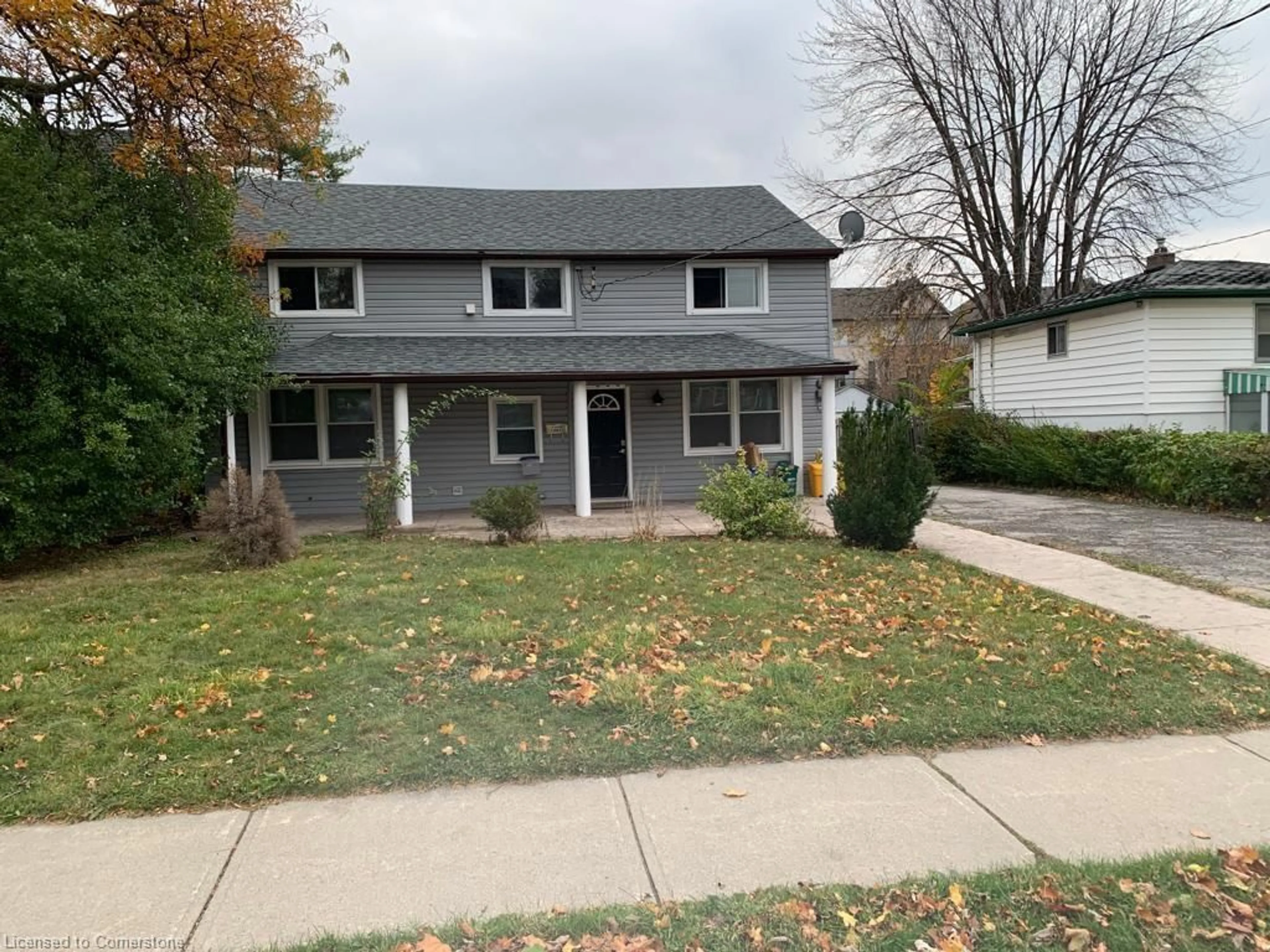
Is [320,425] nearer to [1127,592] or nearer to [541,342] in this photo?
[541,342]

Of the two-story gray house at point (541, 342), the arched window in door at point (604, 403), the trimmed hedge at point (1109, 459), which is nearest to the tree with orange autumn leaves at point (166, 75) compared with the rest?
the two-story gray house at point (541, 342)

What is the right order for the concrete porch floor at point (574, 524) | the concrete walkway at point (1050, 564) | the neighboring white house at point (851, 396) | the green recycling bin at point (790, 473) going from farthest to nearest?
the neighboring white house at point (851, 396), the green recycling bin at point (790, 473), the concrete porch floor at point (574, 524), the concrete walkway at point (1050, 564)

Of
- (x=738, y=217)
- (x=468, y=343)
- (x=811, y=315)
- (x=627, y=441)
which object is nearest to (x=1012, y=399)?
(x=811, y=315)

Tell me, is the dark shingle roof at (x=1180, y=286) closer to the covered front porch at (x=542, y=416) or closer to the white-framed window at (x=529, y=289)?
the covered front porch at (x=542, y=416)

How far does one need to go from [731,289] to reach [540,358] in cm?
447

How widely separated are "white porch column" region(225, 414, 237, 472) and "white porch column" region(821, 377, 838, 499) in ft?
32.1

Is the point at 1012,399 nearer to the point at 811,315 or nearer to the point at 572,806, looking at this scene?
the point at 811,315

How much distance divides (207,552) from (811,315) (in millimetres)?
11507

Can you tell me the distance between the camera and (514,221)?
16109 mm

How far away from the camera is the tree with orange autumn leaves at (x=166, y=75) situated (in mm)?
9273

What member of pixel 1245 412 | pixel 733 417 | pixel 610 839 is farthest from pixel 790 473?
pixel 610 839

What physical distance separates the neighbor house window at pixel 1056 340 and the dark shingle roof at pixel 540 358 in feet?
21.5

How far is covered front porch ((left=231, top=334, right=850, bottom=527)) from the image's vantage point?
43.6ft

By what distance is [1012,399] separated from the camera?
20000 millimetres
